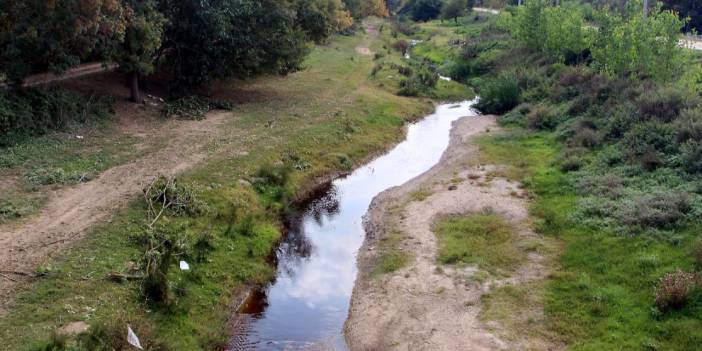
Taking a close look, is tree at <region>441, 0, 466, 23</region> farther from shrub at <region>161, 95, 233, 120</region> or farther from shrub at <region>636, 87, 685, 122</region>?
shrub at <region>636, 87, 685, 122</region>

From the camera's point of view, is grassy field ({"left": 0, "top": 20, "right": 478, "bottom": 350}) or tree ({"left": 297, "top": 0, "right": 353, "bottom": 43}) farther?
tree ({"left": 297, "top": 0, "right": 353, "bottom": 43})

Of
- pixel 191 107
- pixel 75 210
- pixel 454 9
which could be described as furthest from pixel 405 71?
pixel 454 9

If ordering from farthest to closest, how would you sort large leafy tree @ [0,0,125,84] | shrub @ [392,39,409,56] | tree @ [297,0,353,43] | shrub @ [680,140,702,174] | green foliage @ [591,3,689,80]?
1. shrub @ [392,39,409,56]
2. tree @ [297,0,353,43]
3. green foliage @ [591,3,689,80]
4. large leafy tree @ [0,0,125,84]
5. shrub @ [680,140,702,174]

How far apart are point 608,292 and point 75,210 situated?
1656cm

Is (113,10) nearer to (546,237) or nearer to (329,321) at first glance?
(329,321)

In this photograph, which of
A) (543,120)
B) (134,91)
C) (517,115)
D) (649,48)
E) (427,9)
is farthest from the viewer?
(427,9)

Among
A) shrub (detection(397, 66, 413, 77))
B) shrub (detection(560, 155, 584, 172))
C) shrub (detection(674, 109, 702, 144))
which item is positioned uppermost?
shrub (detection(674, 109, 702, 144))

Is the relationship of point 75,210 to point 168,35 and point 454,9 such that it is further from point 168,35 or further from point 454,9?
point 454,9

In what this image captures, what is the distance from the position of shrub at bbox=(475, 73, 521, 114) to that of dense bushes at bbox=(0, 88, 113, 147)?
2624 centimetres

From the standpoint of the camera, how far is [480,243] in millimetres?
21750

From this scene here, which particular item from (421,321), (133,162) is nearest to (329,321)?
(421,321)

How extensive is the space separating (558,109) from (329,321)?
80.3 ft

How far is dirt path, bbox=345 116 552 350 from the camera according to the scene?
658 inches

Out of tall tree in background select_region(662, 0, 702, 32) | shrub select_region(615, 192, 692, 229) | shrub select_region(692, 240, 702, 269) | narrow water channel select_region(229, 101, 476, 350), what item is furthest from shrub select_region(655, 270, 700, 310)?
tall tree in background select_region(662, 0, 702, 32)
